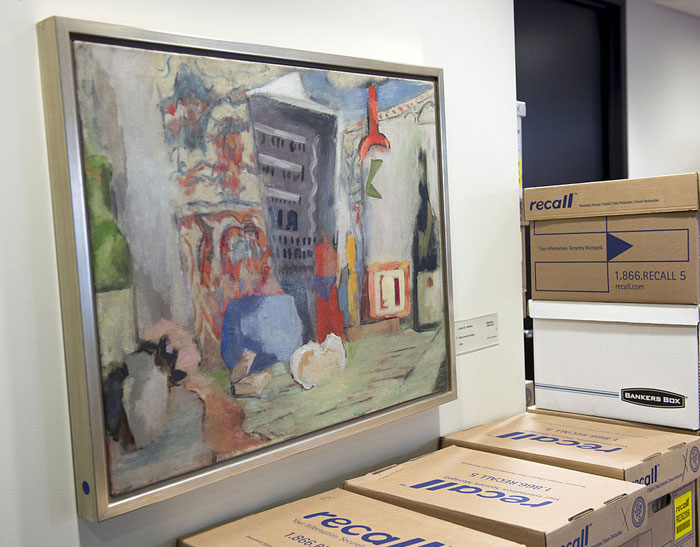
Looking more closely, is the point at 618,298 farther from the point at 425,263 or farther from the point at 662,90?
the point at 662,90

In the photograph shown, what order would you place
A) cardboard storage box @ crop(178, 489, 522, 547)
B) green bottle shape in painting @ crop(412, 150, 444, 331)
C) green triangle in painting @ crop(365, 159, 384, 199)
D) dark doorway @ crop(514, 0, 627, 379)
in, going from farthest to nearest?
1. dark doorway @ crop(514, 0, 627, 379)
2. green bottle shape in painting @ crop(412, 150, 444, 331)
3. green triangle in painting @ crop(365, 159, 384, 199)
4. cardboard storage box @ crop(178, 489, 522, 547)

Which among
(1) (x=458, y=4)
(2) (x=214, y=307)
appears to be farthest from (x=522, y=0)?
(2) (x=214, y=307)

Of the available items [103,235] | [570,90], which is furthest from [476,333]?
[570,90]

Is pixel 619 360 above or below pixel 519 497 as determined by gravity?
above

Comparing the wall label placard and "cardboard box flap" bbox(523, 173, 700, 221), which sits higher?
"cardboard box flap" bbox(523, 173, 700, 221)

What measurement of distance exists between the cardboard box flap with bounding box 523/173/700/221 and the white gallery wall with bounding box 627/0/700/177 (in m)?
1.38

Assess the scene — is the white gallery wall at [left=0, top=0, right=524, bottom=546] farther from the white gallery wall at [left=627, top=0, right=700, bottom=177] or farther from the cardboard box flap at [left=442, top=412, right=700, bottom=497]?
the white gallery wall at [left=627, top=0, right=700, bottom=177]

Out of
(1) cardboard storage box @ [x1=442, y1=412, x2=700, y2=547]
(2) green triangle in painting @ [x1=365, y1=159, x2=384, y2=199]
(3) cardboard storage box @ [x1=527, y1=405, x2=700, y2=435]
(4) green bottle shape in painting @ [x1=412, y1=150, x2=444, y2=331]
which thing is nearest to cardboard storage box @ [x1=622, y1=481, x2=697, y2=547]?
(1) cardboard storage box @ [x1=442, y1=412, x2=700, y2=547]

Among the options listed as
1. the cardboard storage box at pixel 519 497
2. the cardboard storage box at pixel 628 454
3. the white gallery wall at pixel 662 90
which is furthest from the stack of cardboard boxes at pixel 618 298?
the white gallery wall at pixel 662 90

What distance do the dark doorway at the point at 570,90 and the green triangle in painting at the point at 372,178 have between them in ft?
4.02

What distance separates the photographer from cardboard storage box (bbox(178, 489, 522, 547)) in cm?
106

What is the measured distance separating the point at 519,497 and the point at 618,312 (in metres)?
0.64

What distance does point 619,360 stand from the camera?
1669 mm

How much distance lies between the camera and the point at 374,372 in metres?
1.36
